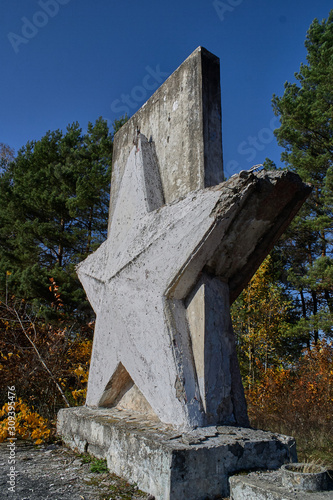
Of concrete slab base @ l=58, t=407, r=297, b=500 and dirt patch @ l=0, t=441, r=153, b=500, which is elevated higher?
concrete slab base @ l=58, t=407, r=297, b=500

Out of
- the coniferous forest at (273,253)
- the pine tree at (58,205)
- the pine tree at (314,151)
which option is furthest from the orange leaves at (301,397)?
the pine tree at (58,205)

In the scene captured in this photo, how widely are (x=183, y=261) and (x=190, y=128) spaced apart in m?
1.17

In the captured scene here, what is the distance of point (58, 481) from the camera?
2.29m

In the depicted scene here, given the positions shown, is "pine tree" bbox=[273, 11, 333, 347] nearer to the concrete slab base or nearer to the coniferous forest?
the coniferous forest

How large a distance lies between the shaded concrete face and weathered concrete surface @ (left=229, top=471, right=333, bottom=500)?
1.30 feet

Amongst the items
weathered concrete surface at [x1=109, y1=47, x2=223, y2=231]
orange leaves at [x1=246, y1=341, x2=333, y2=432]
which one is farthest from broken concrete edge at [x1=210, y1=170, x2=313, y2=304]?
orange leaves at [x1=246, y1=341, x2=333, y2=432]

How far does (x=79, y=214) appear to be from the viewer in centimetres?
1328

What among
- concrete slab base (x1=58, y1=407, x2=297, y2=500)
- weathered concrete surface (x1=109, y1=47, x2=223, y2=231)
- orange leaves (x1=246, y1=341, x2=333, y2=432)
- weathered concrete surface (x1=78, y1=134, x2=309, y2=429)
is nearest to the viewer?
concrete slab base (x1=58, y1=407, x2=297, y2=500)

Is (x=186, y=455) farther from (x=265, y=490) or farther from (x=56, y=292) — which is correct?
(x=56, y=292)

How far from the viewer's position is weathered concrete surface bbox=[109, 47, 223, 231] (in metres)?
2.92

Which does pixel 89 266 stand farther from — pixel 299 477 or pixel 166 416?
pixel 299 477

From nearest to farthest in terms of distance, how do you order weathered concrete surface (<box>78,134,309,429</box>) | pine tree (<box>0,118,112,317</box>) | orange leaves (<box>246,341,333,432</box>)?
1. weathered concrete surface (<box>78,134,309,429</box>)
2. orange leaves (<box>246,341,333,432</box>)
3. pine tree (<box>0,118,112,317</box>)

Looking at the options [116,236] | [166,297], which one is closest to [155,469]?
[166,297]

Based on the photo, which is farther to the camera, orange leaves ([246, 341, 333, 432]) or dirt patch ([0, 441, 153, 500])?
orange leaves ([246, 341, 333, 432])
